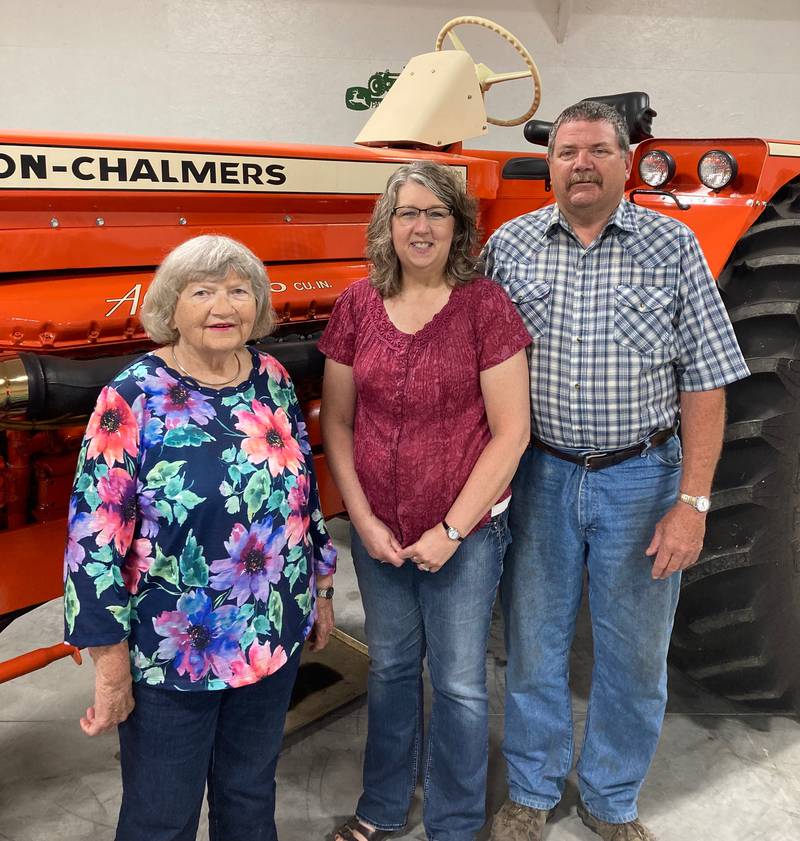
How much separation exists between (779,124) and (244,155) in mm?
6048

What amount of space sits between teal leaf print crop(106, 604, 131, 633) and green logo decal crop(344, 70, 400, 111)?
5.89 metres

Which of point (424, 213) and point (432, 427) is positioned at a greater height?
point (424, 213)

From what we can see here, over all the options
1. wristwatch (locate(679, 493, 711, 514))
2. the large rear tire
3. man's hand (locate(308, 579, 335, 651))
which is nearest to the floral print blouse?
man's hand (locate(308, 579, 335, 651))

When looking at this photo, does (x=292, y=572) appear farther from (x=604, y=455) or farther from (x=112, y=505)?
(x=604, y=455)

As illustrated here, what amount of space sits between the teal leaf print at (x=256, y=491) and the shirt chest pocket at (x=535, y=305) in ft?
2.05

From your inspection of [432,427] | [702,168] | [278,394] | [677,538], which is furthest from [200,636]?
[702,168]

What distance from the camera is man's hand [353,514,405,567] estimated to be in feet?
5.34

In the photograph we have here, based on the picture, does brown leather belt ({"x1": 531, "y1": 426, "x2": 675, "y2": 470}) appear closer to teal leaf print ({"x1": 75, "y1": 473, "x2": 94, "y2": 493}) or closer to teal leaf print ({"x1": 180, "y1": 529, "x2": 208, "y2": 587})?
teal leaf print ({"x1": 180, "y1": 529, "x2": 208, "y2": 587})

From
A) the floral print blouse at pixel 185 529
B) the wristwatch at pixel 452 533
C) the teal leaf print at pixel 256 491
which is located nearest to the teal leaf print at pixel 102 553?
the floral print blouse at pixel 185 529

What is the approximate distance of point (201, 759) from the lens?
4.81 feet

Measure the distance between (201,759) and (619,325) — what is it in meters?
1.10

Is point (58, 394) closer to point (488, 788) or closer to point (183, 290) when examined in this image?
point (183, 290)

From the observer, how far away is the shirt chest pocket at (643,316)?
1.60 meters

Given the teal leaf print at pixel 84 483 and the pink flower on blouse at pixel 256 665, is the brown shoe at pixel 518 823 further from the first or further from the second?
the teal leaf print at pixel 84 483
